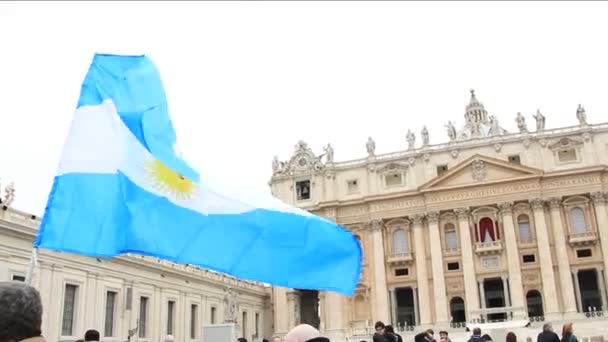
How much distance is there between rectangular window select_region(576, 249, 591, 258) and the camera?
43312 millimetres

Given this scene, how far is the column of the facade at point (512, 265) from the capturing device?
1676 inches

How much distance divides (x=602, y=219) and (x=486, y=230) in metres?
7.91

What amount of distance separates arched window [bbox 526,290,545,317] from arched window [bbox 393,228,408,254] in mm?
9570

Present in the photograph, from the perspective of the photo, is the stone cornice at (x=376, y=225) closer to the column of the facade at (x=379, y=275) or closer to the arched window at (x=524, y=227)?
the column of the facade at (x=379, y=275)

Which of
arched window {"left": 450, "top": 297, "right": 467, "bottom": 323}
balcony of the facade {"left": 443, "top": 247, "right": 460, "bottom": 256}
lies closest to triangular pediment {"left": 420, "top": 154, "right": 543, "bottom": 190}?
balcony of the facade {"left": 443, "top": 247, "right": 460, "bottom": 256}

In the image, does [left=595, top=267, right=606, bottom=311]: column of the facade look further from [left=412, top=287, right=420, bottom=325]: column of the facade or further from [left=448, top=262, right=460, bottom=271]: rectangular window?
[left=412, top=287, right=420, bottom=325]: column of the facade

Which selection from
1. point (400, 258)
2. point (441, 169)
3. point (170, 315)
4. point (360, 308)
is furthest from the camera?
point (441, 169)

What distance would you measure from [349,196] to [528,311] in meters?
16.2

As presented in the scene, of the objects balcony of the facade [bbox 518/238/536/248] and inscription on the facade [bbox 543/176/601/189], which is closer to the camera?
inscription on the facade [bbox 543/176/601/189]

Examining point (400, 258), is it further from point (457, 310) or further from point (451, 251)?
point (457, 310)

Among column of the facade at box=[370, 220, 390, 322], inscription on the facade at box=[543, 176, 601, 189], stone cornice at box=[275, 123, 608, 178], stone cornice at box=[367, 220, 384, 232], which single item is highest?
stone cornice at box=[275, 123, 608, 178]

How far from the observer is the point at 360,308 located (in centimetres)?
4831


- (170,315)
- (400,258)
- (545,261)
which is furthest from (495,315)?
(170,315)

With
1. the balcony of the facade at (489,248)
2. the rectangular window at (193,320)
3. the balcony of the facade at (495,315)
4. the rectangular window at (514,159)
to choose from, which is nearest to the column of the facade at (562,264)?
the balcony of the facade at (495,315)
